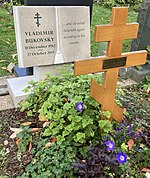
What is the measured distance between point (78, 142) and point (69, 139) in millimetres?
83

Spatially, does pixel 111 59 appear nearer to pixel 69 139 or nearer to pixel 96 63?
pixel 96 63

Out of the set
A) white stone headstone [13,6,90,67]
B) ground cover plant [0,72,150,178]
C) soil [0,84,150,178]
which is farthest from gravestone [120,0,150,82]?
ground cover plant [0,72,150,178]

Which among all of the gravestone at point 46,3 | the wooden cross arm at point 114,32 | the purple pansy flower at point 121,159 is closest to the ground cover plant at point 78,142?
the purple pansy flower at point 121,159

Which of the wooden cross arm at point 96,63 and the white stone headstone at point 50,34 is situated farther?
the white stone headstone at point 50,34

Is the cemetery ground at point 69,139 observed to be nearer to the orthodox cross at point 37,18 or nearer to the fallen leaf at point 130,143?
the fallen leaf at point 130,143

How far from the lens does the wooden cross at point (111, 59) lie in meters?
1.81

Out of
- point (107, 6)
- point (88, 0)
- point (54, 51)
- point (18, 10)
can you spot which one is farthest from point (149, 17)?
point (107, 6)

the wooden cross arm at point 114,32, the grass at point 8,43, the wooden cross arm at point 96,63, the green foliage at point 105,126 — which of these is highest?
the wooden cross arm at point 114,32

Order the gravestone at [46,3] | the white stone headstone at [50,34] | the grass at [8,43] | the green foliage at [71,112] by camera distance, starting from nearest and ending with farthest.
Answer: the green foliage at [71,112] → the white stone headstone at [50,34] → the gravestone at [46,3] → the grass at [8,43]

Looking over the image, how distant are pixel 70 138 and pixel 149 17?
7.15 feet

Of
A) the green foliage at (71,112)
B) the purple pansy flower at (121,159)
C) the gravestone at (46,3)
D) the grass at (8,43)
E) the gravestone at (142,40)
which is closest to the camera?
the purple pansy flower at (121,159)

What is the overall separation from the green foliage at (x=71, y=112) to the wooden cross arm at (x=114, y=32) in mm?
496

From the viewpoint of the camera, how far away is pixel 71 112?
Result: 6.61 feet

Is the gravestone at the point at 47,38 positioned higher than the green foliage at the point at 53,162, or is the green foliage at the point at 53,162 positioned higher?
the gravestone at the point at 47,38
